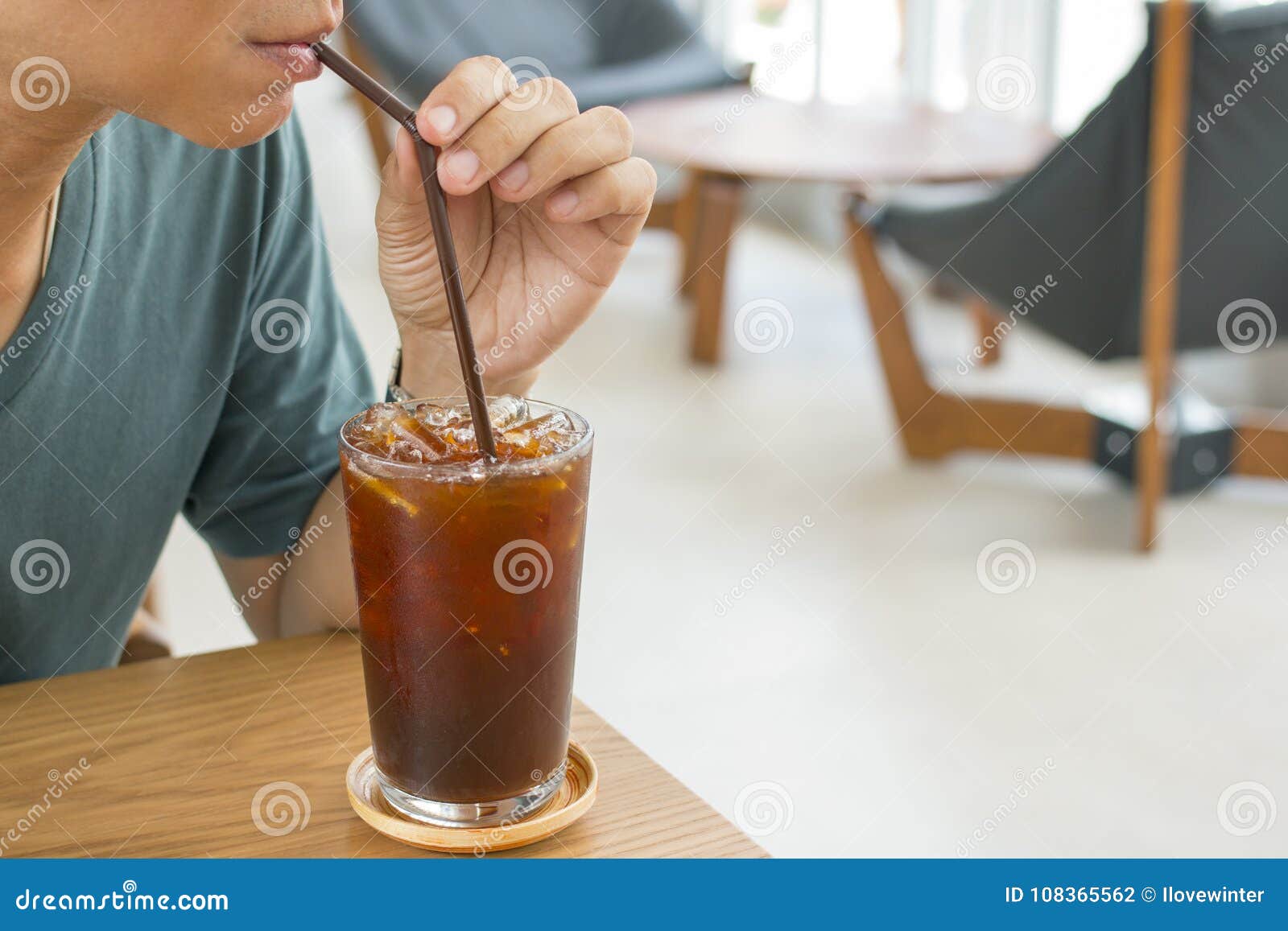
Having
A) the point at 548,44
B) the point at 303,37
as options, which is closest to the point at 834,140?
the point at 548,44

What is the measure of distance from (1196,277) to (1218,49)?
0.39m

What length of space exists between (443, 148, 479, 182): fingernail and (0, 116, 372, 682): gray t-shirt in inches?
12.0

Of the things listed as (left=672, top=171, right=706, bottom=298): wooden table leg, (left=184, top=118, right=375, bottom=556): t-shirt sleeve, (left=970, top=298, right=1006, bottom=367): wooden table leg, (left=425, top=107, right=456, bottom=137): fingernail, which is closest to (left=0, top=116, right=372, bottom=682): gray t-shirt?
(left=184, top=118, right=375, bottom=556): t-shirt sleeve

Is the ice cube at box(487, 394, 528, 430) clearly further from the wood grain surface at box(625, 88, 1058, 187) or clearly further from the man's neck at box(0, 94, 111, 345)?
the wood grain surface at box(625, 88, 1058, 187)

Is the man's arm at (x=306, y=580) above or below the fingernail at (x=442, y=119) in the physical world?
below

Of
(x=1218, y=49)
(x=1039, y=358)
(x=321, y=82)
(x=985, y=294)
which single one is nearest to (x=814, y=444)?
(x=985, y=294)

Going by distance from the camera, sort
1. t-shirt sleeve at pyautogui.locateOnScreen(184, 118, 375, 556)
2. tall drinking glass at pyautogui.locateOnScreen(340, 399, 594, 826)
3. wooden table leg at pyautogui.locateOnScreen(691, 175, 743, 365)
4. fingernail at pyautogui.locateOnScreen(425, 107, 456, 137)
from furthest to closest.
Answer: wooden table leg at pyautogui.locateOnScreen(691, 175, 743, 365) → t-shirt sleeve at pyautogui.locateOnScreen(184, 118, 375, 556) → fingernail at pyautogui.locateOnScreen(425, 107, 456, 137) → tall drinking glass at pyautogui.locateOnScreen(340, 399, 594, 826)

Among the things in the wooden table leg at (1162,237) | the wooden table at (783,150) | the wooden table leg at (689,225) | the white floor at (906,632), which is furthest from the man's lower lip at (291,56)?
the wooden table leg at (689,225)

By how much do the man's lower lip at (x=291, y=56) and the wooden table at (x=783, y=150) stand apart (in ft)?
7.89

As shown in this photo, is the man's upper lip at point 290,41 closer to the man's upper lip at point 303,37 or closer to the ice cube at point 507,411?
the man's upper lip at point 303,37

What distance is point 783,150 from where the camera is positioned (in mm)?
3410

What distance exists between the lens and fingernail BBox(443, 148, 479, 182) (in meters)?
0.80

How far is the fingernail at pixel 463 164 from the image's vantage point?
798mm
